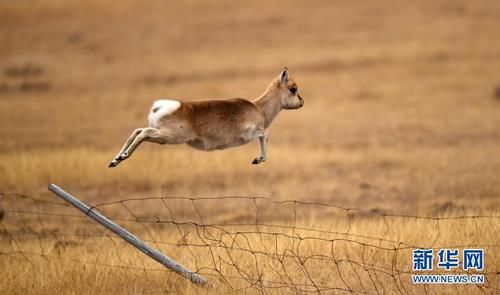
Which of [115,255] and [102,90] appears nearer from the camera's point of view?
[115,255]

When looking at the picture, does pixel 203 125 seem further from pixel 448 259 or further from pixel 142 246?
pixel 448 259

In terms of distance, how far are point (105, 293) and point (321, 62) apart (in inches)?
1037

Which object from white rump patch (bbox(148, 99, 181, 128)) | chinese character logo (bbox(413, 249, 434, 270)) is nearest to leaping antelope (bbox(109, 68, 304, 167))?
white rump patch (bbox(148, 99, 181, 128))

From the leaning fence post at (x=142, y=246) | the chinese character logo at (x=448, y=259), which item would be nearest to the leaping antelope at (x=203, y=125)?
the leaning fence post at (x=142, y=246)

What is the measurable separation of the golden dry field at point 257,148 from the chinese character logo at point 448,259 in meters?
0.28

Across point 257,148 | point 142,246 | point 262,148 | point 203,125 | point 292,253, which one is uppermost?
point 257,148

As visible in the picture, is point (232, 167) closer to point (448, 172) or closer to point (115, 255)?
point (448, 172)

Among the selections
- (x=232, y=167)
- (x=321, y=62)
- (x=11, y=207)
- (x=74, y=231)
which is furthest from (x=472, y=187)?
(x=321, y=62)

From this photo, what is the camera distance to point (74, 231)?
14.2m

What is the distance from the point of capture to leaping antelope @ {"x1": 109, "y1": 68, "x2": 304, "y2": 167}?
991 centimetres
